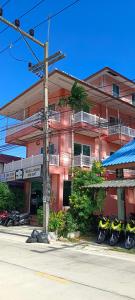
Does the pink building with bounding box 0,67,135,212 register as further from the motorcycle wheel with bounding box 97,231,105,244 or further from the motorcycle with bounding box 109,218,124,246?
the motorcycle with bounding box 109,218,124,246

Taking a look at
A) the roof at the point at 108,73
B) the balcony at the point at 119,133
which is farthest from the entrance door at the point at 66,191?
the roof at the point at 108,73

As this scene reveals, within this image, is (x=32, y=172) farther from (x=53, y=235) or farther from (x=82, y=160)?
(x=53, y=235)

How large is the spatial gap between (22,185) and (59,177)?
235 inches

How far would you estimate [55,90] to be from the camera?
1107 inches

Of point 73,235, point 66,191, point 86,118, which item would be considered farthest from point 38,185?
point 73,235

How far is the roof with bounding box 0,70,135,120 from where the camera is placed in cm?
2602

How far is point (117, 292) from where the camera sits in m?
7.29

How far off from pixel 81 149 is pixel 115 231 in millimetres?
12972

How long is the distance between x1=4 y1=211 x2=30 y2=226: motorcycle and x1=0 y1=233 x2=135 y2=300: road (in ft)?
38.7

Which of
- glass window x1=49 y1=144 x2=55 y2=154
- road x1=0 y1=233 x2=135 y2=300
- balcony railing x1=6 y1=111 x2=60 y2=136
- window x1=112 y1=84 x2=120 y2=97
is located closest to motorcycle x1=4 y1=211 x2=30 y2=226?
glass window x1=49 y1=144 x2=55 y2=154

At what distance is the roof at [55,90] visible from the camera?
26016mm

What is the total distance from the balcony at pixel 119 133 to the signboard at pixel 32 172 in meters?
7.56

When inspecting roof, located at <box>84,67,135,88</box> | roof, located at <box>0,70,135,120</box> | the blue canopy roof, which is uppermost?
roof, located at <box>84,67,135,88</box>

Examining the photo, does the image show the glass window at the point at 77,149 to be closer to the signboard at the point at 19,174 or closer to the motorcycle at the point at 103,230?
the signboard at the point at 19,174
